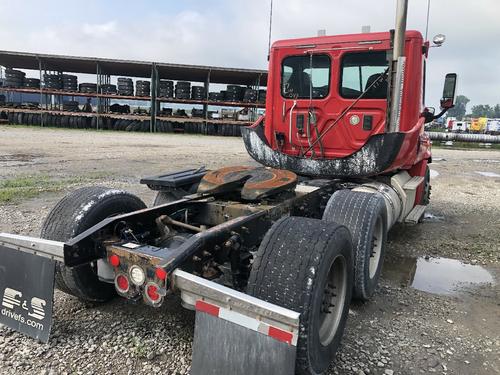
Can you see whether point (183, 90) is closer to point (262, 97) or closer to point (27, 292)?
point (262, 97)

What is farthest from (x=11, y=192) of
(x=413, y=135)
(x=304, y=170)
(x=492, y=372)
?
(x=492, y=372)

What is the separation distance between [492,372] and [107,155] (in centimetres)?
1217

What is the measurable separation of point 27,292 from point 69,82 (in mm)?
26467

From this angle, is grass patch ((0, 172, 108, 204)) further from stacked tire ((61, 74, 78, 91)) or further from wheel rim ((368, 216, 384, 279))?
stacked tire ((61, 74, 78, 91))

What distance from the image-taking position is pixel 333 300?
2.81m

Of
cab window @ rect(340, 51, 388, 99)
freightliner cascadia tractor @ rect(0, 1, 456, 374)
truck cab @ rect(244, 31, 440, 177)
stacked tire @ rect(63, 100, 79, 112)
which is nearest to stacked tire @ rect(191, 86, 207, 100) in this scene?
stacked tire @ rect(63, 100, 79, 112)

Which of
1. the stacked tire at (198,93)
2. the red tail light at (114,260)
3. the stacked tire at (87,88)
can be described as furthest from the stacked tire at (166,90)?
the red tail light at (114,260)

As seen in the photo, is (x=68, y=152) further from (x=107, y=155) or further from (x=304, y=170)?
(x=304, y=170)

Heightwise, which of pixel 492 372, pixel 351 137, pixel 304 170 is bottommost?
pixel 492 372

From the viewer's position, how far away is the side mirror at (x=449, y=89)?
19.2ft

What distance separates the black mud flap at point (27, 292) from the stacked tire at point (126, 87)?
84.6 feet

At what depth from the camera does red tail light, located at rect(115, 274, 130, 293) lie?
249 cm

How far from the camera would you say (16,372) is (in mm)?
2480

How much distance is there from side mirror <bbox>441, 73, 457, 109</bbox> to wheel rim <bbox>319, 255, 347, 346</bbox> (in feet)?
13.7
